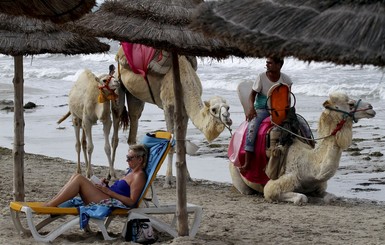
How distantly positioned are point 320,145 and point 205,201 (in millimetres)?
1638

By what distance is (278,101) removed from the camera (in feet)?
40.3

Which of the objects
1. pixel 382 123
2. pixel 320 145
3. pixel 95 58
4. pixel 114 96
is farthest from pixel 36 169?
pixel 95 58

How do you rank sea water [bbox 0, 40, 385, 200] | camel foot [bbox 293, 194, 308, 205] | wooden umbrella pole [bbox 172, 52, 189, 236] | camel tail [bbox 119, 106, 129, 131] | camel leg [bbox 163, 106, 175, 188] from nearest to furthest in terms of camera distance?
wooden umbrella pole [bbox 172, 52, 189, 236]
camel foot [bbox 293, 194, 308, 205]
camel leg [bbox 163, 106, 175, 188]
camel tail [bbox 119, 106, 129, 131]
sea water [bbox 0, 40, 385, 200]

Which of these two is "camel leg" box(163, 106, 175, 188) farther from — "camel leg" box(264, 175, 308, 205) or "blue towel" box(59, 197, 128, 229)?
"blue towel" box(59, 197, 128, 229)

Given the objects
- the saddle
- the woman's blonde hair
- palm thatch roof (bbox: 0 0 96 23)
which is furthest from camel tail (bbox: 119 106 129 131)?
palm thatch roof (bbox: 0 0 96 23)

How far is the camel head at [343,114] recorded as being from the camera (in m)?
11.9

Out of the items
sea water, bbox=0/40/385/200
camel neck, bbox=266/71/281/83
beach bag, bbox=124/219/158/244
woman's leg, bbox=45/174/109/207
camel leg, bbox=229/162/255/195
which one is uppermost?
camel neck, bbox=266/71/281/83

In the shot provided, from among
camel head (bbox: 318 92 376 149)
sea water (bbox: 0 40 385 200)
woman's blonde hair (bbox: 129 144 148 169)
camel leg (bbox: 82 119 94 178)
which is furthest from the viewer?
sea water (bbox: 0 40 385 200)

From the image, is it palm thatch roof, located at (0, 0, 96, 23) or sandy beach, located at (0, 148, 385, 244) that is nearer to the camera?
palm thatch roof, located at (0, 0, 96, 23)

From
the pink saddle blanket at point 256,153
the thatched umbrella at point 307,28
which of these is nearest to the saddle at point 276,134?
the pink saddle blanket at point 256,153

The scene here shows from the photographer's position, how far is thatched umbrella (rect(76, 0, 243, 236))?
8.48m

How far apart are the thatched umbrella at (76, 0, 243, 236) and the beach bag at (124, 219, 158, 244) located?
287 millimetres

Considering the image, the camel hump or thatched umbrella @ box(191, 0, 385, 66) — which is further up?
thatched umbrella @ box(191, 0, 385, 66)

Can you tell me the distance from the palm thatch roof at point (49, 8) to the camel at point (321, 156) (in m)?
5.40
